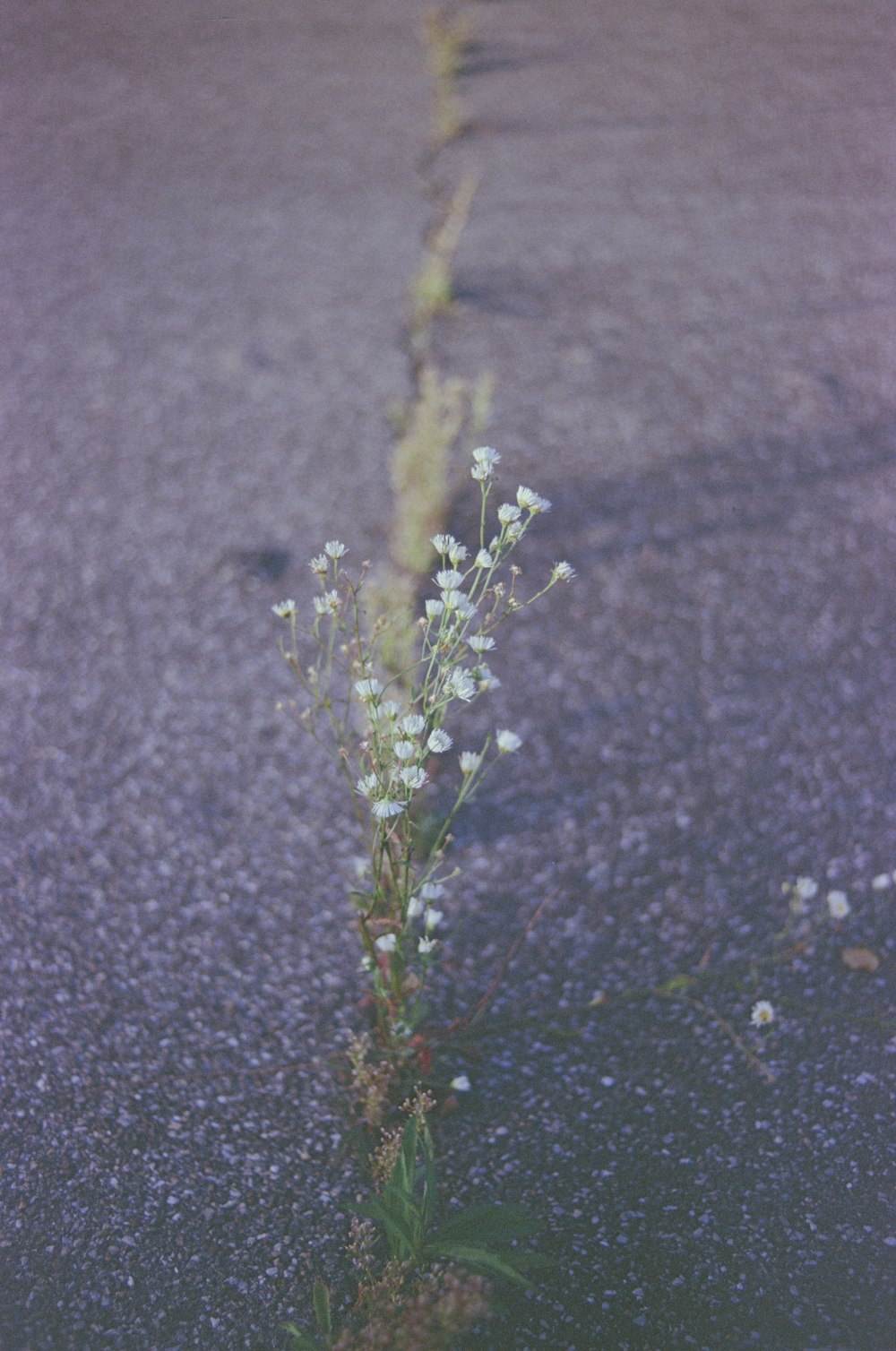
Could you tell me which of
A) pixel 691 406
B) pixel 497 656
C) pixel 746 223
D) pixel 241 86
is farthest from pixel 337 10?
pixel 497 656

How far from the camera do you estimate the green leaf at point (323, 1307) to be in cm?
171

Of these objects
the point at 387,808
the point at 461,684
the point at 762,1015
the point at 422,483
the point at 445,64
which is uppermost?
the point at 445,64

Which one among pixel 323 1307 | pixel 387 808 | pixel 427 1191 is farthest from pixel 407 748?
pixel 323 1307

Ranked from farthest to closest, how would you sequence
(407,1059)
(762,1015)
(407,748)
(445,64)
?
1. (445,64)
2. (762,1015)
3. (407,1059)
4. (407,748)

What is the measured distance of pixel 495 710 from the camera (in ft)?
10.1

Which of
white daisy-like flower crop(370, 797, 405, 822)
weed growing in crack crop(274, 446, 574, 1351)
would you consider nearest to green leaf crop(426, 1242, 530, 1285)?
weed growing in crack crop(274, 446, 574, 1351)

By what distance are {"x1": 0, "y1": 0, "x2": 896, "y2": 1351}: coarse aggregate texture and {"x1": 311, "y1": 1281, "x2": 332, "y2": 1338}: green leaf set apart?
119mm

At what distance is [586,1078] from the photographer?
2.21m

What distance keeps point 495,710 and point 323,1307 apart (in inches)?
65.6

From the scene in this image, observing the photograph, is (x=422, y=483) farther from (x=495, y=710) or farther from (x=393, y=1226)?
(x=393, y=1226)

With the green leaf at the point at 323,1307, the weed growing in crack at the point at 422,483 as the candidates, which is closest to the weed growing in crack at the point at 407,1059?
the green leaf at the point at 323,1307

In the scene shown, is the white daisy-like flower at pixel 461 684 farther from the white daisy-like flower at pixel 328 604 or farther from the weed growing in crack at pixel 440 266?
the weed growing in crack at pixel 440 266

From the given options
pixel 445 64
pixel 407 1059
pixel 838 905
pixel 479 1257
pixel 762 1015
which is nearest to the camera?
pixel 479 1257

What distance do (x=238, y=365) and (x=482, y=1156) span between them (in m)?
A: 3.38
